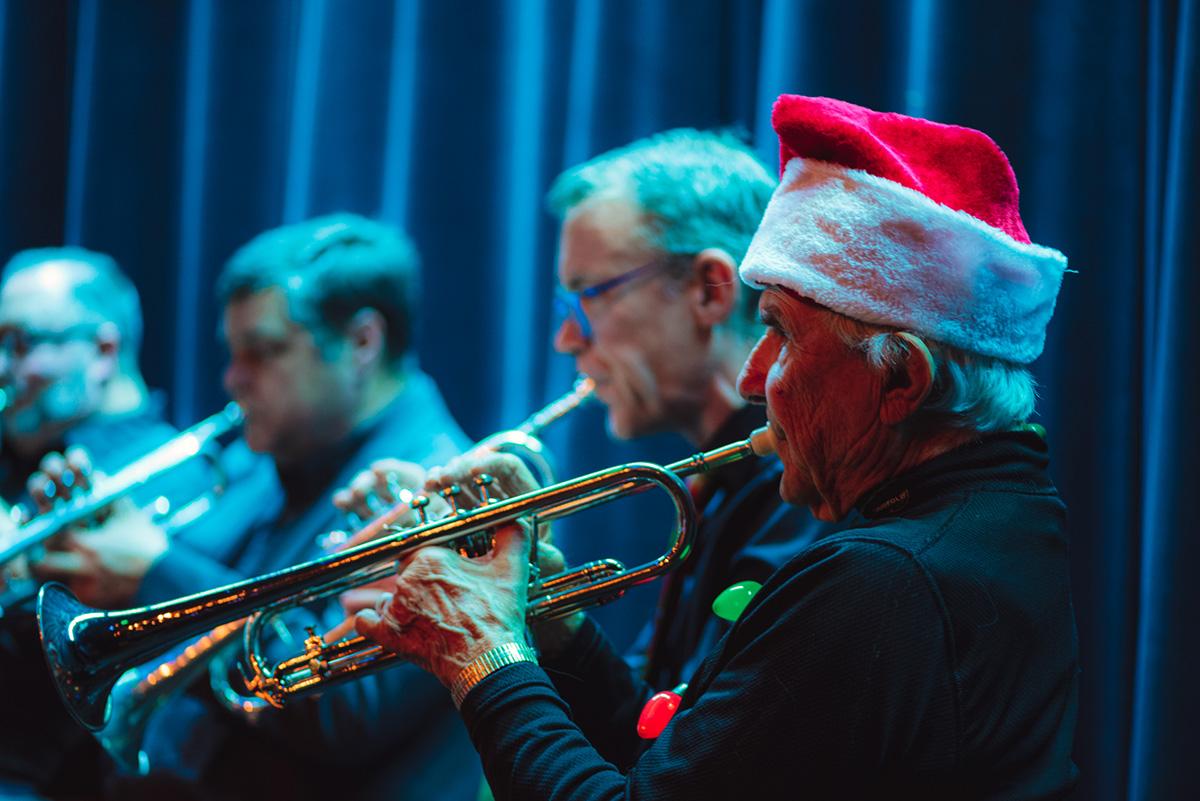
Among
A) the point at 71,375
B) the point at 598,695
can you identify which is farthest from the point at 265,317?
the point at 598,695

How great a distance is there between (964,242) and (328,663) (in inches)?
35.5

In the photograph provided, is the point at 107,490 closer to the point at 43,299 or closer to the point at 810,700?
the point at 43,299

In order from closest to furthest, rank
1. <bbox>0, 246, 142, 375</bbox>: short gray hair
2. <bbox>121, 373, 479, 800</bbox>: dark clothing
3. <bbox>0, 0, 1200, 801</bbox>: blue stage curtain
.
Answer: <bbox>0, 0, 1200, 801</bbox>: blue stage curtain, <bbox>121, 373, 479, 800</bbox>: dark clothing, <bbox>0, 246, 142, 375</bbox>: short gray hair

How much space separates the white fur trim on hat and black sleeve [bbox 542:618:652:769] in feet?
2.08

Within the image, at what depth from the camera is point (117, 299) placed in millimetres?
3049

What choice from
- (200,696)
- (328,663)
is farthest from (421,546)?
(200,696)

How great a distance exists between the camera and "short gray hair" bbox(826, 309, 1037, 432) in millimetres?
1141

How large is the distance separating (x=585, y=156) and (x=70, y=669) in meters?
1.52

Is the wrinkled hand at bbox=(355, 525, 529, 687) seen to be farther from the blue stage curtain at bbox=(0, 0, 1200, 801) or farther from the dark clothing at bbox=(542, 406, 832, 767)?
the blue stage curtain at bbox=(0, 0, 1200, 801)

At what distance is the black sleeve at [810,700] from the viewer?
3.22 feet

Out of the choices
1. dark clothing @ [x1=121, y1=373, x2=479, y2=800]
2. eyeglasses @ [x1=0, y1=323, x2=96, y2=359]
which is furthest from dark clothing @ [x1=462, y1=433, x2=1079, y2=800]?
eyeglasses @ [x1=0, y1=323, x2=96, y2=359]

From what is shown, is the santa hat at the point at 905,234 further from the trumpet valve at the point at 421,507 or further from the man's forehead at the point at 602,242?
the man's forehead at the point at 602,242

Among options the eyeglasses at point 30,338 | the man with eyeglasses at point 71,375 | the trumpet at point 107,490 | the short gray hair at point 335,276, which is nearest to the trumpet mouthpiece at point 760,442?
the short gray hair at point 335,276

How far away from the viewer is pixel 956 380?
1138 mm
